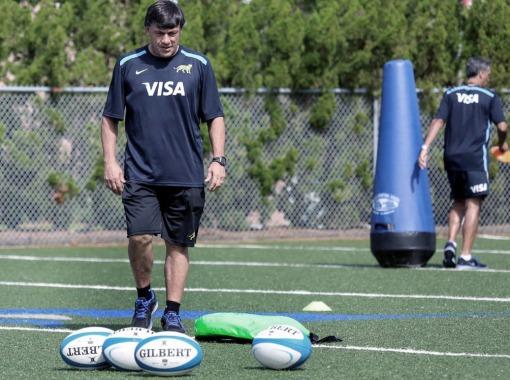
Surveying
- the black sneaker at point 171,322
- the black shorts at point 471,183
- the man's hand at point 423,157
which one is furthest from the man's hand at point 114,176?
the black shorts at point 471,183

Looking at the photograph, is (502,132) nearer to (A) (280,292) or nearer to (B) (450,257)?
(B) (450,257)

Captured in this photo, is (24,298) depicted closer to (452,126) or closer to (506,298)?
(506,298)

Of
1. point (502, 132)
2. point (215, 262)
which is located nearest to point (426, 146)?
point (502, 132)

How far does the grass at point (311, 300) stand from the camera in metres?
7.29

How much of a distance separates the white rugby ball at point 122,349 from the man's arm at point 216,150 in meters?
1.58

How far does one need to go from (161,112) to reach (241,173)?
1073cm

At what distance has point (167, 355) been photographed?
268 inches

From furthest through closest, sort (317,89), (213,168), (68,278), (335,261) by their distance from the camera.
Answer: (317,89) → (335,261) → (68,278) → (213,168)

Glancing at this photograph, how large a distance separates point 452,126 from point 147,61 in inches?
254

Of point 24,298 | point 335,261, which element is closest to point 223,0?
point 335,261

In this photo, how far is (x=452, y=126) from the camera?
1434 cm

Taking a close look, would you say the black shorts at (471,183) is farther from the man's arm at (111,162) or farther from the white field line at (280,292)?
the man's arm at (111,162)

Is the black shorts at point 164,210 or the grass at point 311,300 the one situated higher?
the black shorts at point 164,210

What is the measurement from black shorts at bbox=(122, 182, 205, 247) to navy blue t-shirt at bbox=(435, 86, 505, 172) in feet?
20.2
